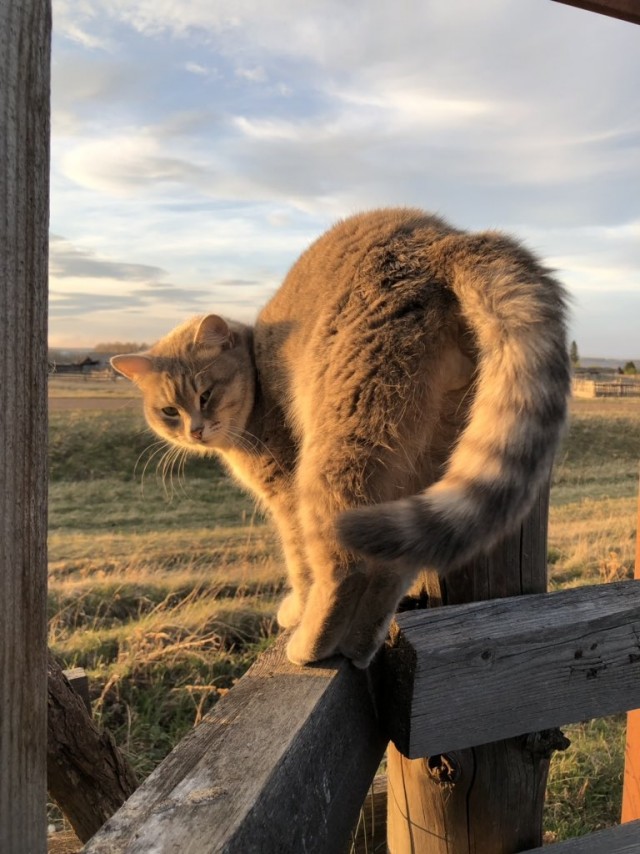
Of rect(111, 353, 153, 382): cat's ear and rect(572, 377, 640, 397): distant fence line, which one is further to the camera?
rect(572, 377, 640, 397): distant fence line

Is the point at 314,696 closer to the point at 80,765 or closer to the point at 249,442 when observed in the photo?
the point at 80,765

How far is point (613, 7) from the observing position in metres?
1.96

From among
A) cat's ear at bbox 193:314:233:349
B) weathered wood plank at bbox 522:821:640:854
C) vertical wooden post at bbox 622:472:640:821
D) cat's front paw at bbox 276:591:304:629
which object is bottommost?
vertical wooden post at bbox 622:472:640:821

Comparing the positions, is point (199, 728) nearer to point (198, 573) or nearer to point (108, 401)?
point (198, 573)

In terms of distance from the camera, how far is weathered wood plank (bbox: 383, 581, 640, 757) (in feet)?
4.97

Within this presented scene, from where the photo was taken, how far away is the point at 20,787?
2.73 feet

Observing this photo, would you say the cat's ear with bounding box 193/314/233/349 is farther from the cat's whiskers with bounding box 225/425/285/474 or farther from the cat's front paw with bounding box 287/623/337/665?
the cat's front paw with bounding box 287/623/337/665

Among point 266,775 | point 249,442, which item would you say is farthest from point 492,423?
point 249,442

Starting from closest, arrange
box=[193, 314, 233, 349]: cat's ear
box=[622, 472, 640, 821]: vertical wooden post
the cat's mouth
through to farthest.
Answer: box=[622, 472, 640, 821]: vertical wooden post < the cat's mouth < box=[193, 314, 233, 349]: cat's ear

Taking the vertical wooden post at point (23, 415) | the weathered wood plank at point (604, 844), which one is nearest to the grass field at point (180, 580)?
the weathered wood plank at point (604, 844)

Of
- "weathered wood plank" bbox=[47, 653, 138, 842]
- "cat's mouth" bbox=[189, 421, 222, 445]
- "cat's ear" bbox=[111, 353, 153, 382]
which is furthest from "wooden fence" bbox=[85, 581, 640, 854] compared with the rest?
"cat's ear" bbox=[111, 353, 153, 382]

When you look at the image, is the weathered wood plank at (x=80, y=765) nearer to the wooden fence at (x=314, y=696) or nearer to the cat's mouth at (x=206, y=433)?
the wooden fence at (x=314, y=696)

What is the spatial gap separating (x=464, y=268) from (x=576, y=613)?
950 mm

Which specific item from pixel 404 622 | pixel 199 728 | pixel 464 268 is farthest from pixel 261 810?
pixel 464 268
